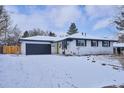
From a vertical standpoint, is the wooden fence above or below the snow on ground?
above

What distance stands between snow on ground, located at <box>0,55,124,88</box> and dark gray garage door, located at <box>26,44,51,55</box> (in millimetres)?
156

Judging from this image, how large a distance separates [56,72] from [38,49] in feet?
2.95

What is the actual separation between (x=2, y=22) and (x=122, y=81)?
2517 millimetres

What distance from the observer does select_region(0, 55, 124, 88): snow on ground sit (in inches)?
181

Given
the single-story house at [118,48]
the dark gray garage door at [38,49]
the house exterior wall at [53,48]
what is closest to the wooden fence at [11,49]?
the dark gray garage door at [38,49]

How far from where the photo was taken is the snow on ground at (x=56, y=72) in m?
4.59

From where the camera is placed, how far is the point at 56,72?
4812mm

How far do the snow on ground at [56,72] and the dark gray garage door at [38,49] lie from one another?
6.1 inches

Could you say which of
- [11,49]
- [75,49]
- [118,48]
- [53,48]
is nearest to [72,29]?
[53,48]

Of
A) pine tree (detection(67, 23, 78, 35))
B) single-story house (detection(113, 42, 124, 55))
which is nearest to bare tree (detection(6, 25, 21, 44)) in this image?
pine tree (detection(67, 23, 78, 35))

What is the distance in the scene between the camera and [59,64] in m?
5.06

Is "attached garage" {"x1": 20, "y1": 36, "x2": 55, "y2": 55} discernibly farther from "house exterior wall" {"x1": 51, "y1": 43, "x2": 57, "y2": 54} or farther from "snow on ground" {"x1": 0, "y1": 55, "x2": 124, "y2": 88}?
"snow on ground" {"x1": 0, "y1": 55, "x2": 124, "y2": 88}

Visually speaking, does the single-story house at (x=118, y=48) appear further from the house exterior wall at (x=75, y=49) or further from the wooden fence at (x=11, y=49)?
the wooden fence at (x=11, y=49)
